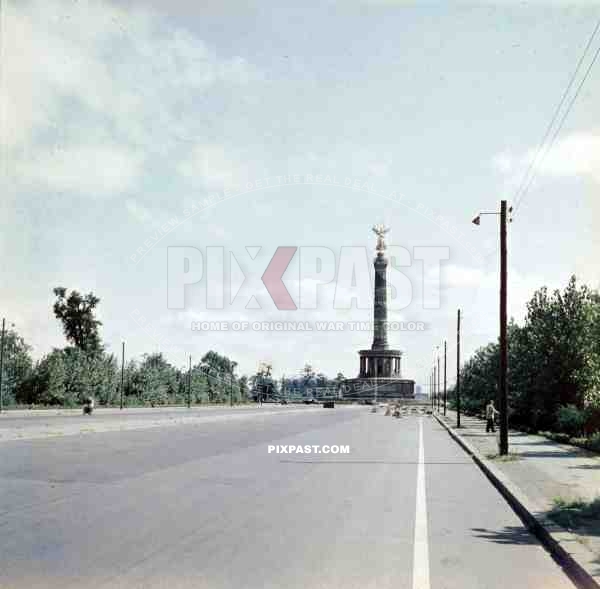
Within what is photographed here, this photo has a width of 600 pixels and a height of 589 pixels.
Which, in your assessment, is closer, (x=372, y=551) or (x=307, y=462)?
(x=372, y=551)

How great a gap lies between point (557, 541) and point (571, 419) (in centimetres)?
2220

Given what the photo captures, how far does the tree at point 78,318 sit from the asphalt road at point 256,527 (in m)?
81.3

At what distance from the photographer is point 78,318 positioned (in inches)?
3794

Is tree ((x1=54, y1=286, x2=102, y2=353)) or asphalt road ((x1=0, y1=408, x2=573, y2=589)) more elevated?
tree ((x1=54, y1=286, x2=102, y2=353))

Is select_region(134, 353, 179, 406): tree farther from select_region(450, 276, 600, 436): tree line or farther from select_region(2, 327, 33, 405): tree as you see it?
select_region(450, 276, 600, 436): tree line

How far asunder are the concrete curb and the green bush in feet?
54.9

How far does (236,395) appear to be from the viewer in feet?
420

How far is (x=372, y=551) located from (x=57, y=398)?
6581cm

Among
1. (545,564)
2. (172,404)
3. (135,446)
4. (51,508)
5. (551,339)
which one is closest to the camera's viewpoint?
(545,564)

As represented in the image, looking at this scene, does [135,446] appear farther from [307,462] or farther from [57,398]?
[57,398]

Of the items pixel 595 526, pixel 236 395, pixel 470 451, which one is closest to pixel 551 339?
pixel 470 451

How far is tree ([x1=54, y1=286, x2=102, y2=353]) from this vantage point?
95875 millimetres

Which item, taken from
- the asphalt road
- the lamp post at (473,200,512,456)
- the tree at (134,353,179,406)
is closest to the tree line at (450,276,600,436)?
the lamp post at (473,200,512,456)

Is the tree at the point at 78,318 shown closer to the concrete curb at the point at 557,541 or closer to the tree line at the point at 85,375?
the tree line at the point at 85,375
